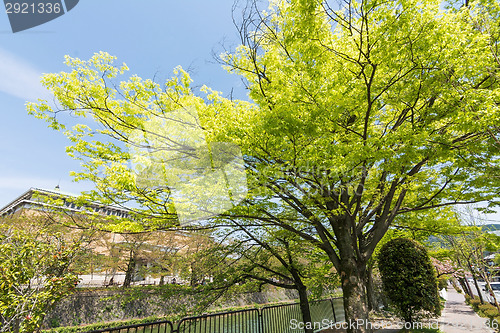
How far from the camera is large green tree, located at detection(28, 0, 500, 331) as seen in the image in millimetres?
4582

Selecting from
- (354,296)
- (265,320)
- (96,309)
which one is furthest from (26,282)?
(96,309)

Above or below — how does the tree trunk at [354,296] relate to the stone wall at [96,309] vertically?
above

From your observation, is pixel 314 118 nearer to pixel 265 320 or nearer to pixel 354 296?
pixel 354 296

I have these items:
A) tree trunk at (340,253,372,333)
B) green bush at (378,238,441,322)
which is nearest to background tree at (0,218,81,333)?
tree trunk at (340,253,372,333)

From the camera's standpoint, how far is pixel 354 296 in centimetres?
647

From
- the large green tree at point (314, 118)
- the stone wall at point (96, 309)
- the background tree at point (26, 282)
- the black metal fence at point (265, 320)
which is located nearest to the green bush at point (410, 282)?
the large green tree at point (314, 118)

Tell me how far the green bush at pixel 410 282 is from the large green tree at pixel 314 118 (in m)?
2.12

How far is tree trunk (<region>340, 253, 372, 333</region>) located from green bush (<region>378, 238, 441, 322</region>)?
2.12m

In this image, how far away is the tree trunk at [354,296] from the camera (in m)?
6.18

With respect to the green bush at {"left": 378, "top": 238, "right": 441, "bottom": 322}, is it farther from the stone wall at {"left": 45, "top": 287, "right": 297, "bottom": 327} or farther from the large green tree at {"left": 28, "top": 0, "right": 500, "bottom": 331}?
the stone wall at {"left": 45, "top": 287, "right": 297, "bottom": 327}

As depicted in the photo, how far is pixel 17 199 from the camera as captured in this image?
1756 inches

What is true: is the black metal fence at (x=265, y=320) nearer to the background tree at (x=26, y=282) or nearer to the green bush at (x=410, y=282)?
the background tree at (x=26, y=282)

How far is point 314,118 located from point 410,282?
682cm

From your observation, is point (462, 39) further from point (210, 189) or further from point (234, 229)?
point (234, 229)
